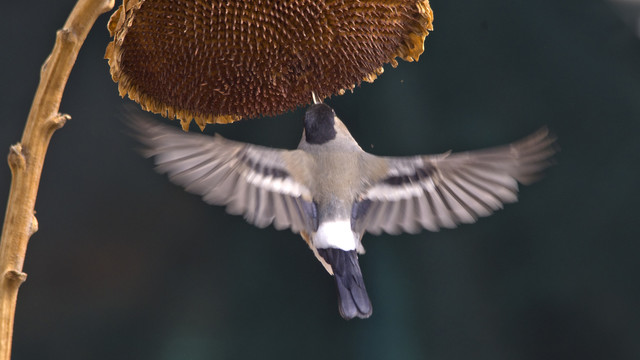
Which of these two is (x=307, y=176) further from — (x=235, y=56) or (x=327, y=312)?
(x=327, y=312)

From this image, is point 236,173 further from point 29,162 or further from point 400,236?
point 400,236

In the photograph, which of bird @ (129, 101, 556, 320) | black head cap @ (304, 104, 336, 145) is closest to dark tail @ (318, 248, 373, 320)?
bird @ (129, 101, 556, 320)

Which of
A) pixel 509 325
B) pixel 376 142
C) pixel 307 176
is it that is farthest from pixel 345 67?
pixel 509 325

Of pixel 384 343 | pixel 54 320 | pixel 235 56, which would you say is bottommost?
pixel 384 343

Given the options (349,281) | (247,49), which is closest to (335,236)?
(349,281)

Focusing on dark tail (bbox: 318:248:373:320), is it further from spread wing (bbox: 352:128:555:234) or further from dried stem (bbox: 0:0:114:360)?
dried stem (bbox: 0:0:114:360)

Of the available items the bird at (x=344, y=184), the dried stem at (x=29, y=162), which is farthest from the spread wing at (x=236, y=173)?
the dried stem at (x=29, y=162)

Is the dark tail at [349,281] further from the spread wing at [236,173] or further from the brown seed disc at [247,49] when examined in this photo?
the brown seed disc at [247,49]
